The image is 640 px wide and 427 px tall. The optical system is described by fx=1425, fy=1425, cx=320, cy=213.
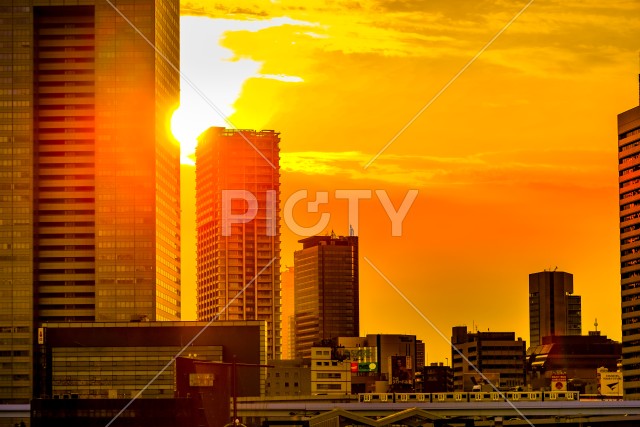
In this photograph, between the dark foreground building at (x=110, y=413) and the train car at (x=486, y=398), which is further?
the train car at (x=486, y=398)

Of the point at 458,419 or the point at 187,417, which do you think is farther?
the point at 458,419

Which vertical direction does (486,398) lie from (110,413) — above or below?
below

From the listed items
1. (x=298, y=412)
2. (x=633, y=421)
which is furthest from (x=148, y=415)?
(x=633, y=421)

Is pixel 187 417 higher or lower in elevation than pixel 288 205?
lower

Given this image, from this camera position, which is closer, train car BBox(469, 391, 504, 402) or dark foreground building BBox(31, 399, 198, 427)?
dark foreground building BBox(31, 399, 198, 427)

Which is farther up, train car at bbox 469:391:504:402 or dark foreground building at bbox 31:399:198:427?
dark foreground building at bbox 31:399:198:427

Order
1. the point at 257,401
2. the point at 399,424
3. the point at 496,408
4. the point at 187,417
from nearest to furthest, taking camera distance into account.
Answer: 1. the point at 187,417
2. the point at 399,424
3. the point at 496,408
4. the point at 257,401

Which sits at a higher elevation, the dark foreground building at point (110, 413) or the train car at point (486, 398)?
the dark foreground building at point (110, 413)

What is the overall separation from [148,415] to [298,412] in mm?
29073

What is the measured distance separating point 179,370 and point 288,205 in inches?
892

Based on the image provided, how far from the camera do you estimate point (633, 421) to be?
15638 centimetres

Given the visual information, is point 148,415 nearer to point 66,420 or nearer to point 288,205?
point 66,420

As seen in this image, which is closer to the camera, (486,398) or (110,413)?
(110,413)

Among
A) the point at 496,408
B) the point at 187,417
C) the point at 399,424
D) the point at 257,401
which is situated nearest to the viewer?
the point at 187,417
